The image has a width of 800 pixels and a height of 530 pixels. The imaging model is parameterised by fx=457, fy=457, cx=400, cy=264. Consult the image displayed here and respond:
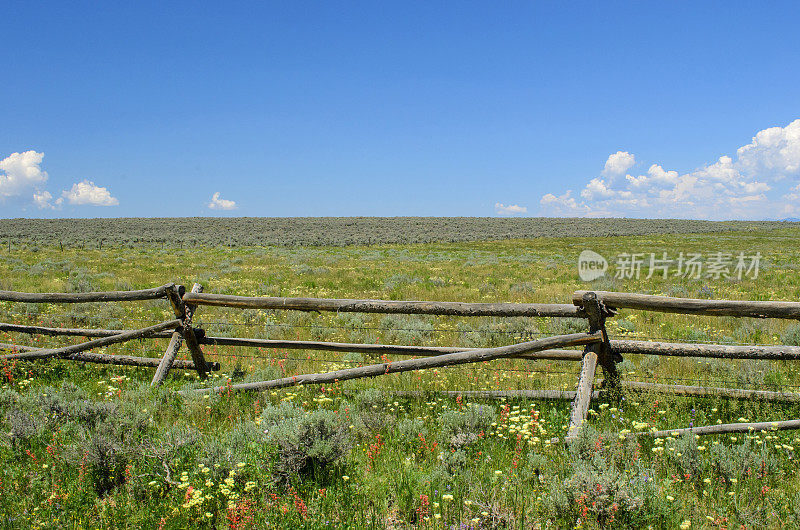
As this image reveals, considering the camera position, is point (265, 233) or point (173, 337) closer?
point (173, 337)

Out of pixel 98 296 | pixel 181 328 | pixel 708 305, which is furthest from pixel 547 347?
pixel 98 296

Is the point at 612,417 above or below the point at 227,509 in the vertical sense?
above

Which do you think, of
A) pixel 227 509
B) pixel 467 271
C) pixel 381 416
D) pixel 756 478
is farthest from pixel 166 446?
pixel 467 271

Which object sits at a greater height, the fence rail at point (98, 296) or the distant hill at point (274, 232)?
the distant hill at point (274, 232)

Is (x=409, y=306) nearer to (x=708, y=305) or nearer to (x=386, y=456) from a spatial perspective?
(x=386, y=456)

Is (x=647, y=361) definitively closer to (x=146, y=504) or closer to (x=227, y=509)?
(x=227, y=509)

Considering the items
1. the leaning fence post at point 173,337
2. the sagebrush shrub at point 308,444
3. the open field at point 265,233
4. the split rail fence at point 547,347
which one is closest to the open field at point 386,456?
the sagebrush shrub at point 308,444

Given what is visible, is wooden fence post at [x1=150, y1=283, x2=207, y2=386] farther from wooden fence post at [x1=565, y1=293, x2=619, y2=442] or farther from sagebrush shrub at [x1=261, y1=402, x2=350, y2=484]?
wooden fence post at [x1=565, y1=293, x2=619, y2=442]

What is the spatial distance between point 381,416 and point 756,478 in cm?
331

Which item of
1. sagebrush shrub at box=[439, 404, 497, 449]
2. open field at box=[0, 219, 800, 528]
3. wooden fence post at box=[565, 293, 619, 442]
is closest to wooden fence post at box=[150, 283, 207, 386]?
open field at box=[0, 219, 800, 528]

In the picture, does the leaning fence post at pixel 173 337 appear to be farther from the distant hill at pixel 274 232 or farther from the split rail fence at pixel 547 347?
the distant hill at pixel 274 232

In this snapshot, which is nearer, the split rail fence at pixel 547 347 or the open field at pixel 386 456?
the open field at pixel 386 456

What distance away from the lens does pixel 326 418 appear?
399 cm

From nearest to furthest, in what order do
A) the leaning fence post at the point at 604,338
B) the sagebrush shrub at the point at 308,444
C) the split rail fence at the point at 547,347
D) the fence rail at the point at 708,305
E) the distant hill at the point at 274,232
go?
the sagebrush shrub at the point at 308,444, the fence rail at the point at 708,305, the split rail fence at the point at 547,347, the leaning fence post at the point at 604,338, the distant hill at the point at 274,232
